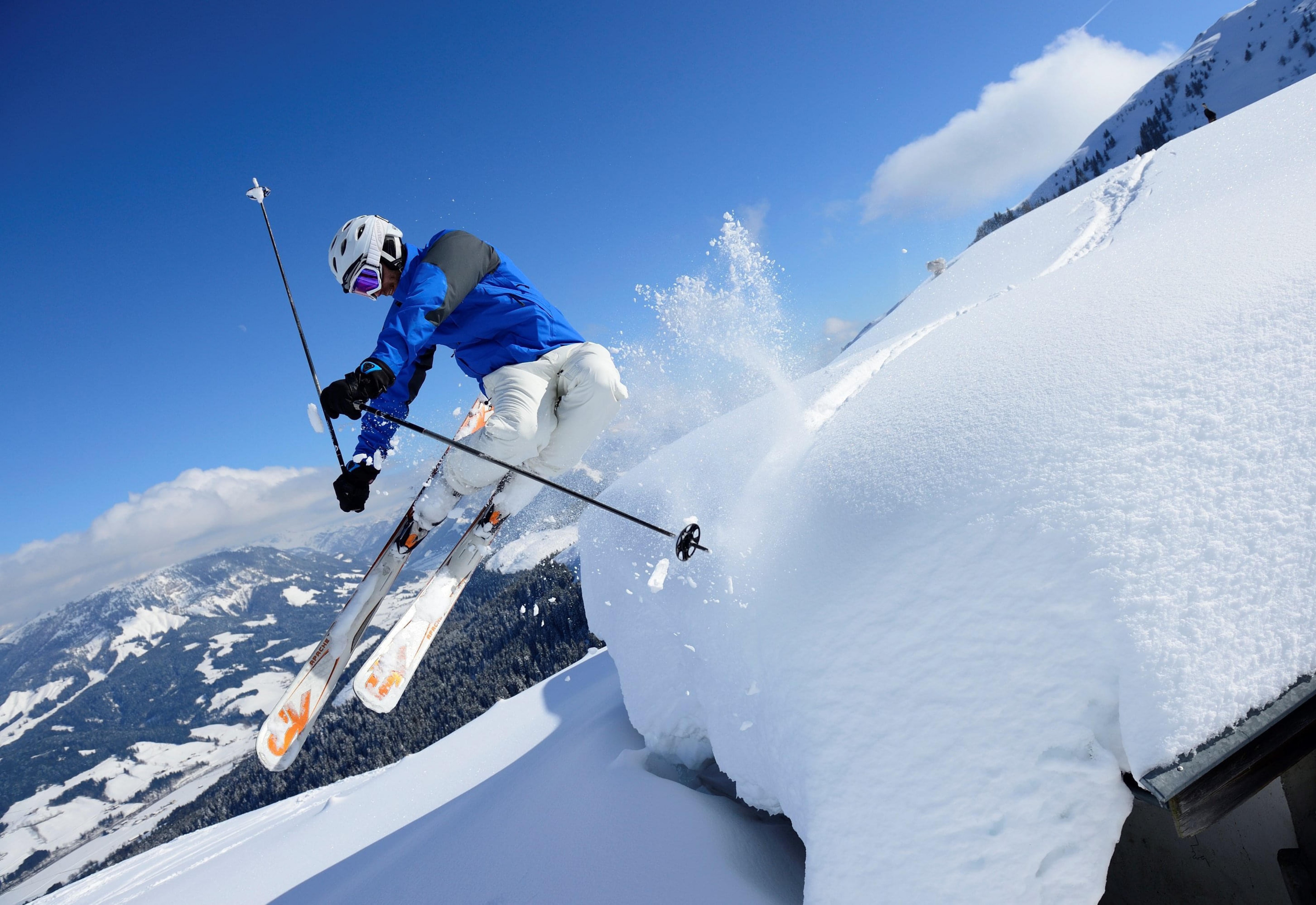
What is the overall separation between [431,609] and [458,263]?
126 inches

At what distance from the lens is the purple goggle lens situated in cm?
477

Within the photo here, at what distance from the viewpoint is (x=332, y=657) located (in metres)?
5.94

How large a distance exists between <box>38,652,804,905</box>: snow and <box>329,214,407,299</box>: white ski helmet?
4.26 meters

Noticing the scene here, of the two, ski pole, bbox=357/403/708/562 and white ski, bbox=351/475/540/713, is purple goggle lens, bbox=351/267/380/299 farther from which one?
white ski, bbox=351/475/540/713

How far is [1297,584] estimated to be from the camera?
7.69 ft

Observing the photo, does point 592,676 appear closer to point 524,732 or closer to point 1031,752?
point 524,732

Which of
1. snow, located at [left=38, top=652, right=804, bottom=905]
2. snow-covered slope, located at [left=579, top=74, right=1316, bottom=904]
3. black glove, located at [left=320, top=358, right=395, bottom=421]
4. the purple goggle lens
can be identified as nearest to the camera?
snow-covered slope, located at [left=579, top=74, right=1316, bottom=904]

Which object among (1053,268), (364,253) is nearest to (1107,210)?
(1053,268)

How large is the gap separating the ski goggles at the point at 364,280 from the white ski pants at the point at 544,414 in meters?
1.15

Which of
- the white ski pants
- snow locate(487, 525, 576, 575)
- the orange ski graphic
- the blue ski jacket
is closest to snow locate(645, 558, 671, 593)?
the white ski pants

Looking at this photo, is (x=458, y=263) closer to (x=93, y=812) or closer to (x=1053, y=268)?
(x=1053, y=268)

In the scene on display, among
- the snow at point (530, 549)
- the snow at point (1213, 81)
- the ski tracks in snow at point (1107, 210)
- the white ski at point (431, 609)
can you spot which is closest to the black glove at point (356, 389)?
the white ski at point (431, 609)

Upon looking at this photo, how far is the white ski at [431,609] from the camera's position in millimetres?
5195

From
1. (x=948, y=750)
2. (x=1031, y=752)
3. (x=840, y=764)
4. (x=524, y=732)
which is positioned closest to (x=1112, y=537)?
(x=1031, y=752)
